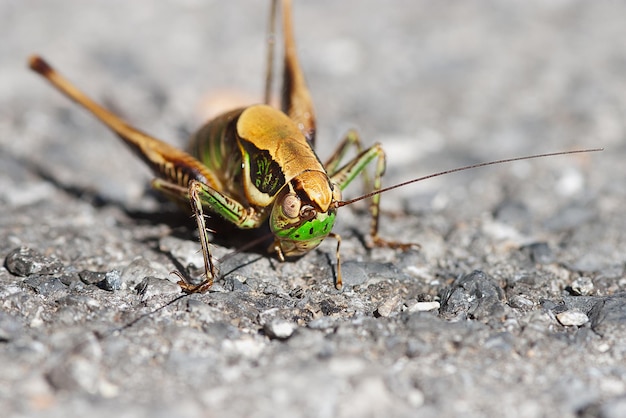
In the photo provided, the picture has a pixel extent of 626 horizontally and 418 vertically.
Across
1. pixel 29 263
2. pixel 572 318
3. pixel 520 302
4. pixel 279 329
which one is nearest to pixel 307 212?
pixel 279 329

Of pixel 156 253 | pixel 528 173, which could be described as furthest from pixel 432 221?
pixel 156 253

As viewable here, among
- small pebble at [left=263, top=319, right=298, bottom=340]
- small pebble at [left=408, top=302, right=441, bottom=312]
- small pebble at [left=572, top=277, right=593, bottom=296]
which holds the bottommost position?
small pebble at [left=572, top=277, right=593, bottom=296]

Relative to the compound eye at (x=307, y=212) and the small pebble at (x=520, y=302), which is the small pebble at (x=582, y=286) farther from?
the compound eye at (x=307, y=212)

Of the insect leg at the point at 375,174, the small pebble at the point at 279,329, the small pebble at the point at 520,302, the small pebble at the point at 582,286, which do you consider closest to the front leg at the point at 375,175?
the insect leg at the point at 375,174

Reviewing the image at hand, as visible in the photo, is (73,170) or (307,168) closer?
(307,168)

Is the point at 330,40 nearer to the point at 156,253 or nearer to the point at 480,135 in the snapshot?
the point at 480,135

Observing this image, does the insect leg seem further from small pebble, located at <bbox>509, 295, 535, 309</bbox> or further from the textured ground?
small pebble, located at <bbox>509, 295, 535, 309</bbox>

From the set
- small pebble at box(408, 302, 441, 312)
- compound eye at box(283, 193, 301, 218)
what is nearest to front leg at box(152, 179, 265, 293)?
compound eye at box(283, 193, 301, 218)
